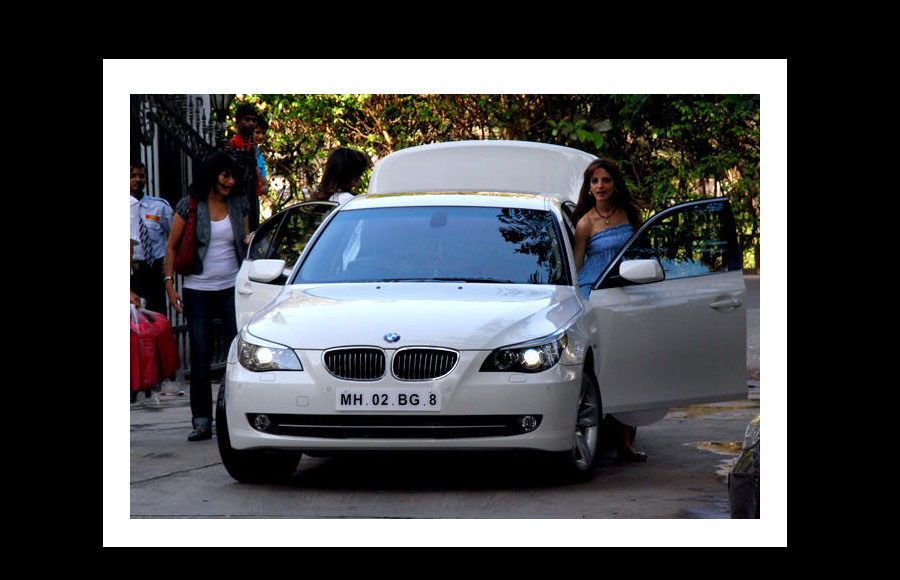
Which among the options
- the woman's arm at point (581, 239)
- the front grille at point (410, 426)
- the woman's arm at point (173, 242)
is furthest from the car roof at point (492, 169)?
the front grille at point (410, 426)

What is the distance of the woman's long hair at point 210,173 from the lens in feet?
32.8

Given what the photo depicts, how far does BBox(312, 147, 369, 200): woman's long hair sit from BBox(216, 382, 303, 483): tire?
3.23 meters

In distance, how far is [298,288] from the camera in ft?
28.3

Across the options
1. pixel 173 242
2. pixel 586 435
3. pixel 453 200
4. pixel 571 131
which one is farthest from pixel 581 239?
pixel 571 131

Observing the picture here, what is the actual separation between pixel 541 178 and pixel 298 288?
3410 millimetres

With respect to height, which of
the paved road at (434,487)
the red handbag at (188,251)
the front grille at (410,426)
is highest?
the red handbag at (188,251)

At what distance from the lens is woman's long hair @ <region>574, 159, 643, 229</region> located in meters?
9.71

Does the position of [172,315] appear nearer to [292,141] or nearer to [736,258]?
[736,258]

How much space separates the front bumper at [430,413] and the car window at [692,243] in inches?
67.9

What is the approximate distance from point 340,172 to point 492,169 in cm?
128

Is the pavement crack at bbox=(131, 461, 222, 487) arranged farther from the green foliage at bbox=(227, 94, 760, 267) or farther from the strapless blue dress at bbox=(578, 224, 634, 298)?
the green foliage at bbox=(227, 94, 760, 267)

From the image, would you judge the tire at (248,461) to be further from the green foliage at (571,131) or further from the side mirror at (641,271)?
the green foliage at (571,131)

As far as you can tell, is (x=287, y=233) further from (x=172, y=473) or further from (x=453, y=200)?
(x=172, y=473)

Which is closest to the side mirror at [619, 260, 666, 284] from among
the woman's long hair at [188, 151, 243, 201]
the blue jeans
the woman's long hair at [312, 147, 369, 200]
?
the blue jeans
